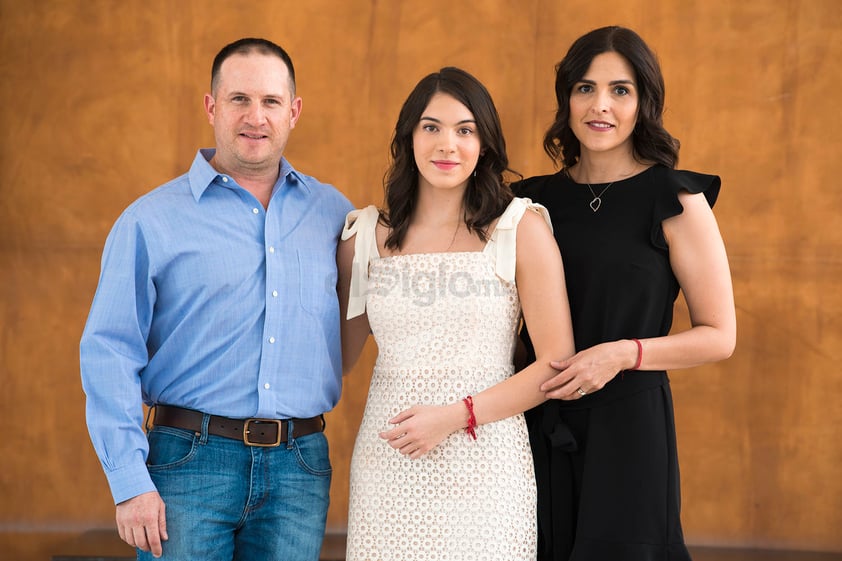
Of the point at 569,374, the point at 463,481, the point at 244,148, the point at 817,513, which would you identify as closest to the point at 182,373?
the point at 244,148

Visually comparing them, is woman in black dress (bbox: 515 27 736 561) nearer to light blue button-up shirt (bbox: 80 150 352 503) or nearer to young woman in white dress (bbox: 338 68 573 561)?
young woman in white dress (bbox: 338 68 573 561)

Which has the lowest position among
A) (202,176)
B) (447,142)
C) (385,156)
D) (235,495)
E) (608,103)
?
(235,495)

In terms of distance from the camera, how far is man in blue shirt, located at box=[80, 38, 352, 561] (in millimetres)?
2105

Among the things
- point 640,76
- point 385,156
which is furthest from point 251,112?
point 385,156

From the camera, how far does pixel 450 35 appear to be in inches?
165

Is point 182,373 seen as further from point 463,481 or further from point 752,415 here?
point 752,415

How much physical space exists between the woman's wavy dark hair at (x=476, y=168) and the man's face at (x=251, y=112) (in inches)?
12.2

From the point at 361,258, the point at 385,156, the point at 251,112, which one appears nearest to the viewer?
the point at 251,112

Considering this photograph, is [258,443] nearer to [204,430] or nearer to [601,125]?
[204,430]

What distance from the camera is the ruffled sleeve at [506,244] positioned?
2.21 metres

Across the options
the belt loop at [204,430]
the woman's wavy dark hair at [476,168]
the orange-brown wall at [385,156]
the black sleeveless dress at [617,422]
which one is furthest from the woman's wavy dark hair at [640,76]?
the orange-brown wall at [385,156]

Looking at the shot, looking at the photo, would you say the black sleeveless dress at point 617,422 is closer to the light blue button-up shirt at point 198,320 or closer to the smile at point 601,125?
the smile at point 601,125

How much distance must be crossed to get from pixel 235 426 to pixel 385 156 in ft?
7.59

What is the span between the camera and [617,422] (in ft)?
7.43
